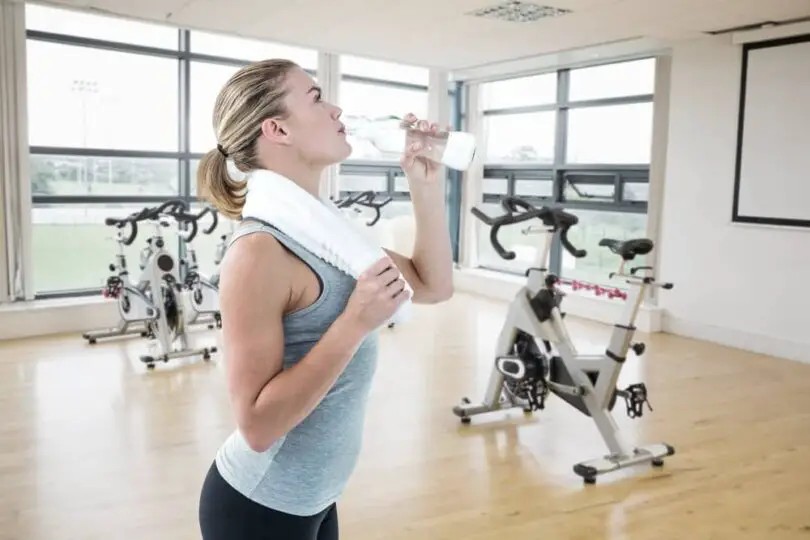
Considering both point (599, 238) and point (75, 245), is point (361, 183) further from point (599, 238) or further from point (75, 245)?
point (75, 245)

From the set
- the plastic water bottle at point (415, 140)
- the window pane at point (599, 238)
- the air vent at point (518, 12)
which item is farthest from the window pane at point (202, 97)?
the plastic water bottle at point (415, 140)

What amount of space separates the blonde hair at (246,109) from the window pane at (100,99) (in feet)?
19.1

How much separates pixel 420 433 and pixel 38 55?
4.88 metres

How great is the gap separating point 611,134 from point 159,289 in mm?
4715

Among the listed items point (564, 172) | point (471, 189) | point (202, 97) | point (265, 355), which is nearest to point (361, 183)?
point (471, 189)

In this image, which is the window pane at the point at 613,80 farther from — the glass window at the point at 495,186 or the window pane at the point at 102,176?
the window pane at the point at 102,176

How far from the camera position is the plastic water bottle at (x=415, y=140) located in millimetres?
1462

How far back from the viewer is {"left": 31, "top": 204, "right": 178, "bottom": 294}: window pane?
652 centimetres

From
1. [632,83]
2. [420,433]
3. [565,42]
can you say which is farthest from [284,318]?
[632,83]

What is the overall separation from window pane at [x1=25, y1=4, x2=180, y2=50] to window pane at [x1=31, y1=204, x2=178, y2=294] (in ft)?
4.87

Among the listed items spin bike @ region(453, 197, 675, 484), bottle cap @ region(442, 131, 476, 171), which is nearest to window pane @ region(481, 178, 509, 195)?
spin bike @ region(453, 197, 675, 484)

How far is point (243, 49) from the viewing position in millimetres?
7422

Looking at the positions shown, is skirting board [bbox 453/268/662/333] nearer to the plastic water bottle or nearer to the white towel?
the plastic water bottle

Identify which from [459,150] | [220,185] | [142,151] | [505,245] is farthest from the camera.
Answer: [505,245]
